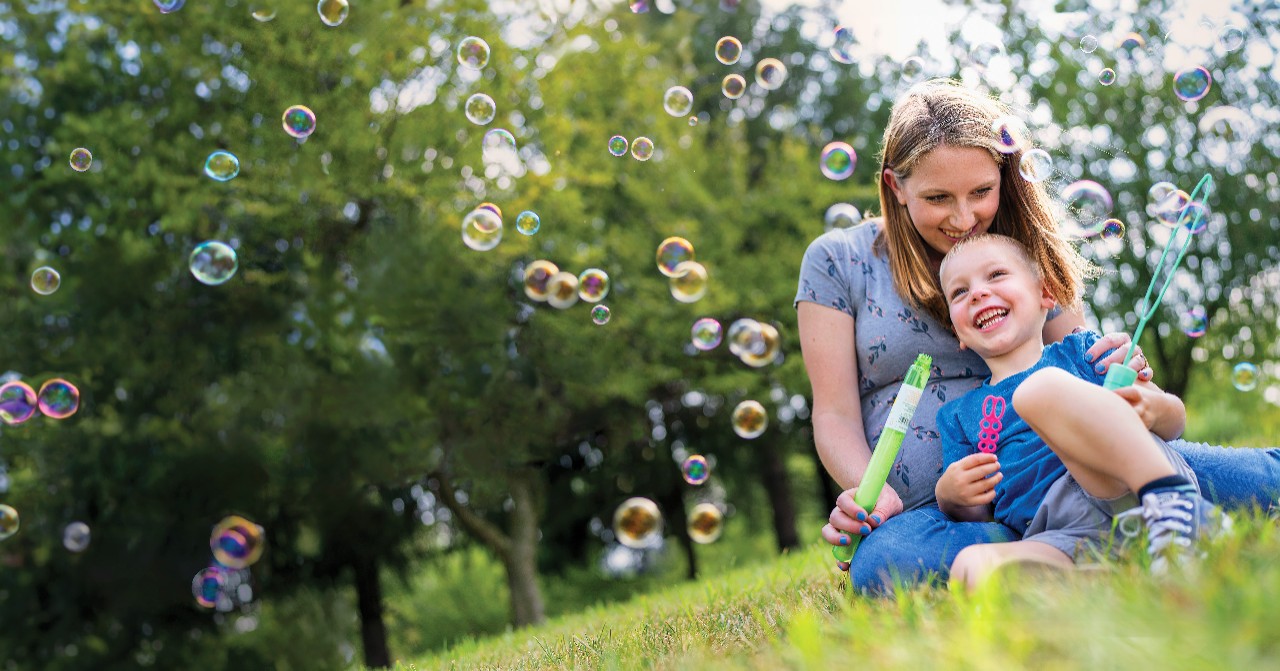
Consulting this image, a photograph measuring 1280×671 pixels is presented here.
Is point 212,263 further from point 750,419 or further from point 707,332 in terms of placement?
point 750,419

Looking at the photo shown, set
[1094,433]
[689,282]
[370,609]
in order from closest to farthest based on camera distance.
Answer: [1094,433], [689,282], [370,609]

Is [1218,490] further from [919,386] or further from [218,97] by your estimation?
[218,97]

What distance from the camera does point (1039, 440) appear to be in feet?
7.83

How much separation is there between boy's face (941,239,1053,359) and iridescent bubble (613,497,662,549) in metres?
1.89

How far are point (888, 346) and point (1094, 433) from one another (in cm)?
96

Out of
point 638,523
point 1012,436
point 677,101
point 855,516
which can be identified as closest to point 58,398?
point 677,101

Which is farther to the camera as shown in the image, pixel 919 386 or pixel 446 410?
pixel 446 410

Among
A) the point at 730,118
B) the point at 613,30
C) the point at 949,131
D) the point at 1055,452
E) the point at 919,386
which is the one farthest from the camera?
the point at 730,118

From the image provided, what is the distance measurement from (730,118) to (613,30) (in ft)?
13.3

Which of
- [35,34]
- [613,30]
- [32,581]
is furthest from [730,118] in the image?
[32,581]

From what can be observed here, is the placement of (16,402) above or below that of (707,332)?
above

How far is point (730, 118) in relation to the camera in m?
16.2

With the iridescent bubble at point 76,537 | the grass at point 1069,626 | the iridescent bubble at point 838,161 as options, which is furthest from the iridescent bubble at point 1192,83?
the iridescent bubble at point 76,537

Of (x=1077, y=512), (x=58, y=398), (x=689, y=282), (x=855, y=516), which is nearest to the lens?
(x=1077, y=512)
